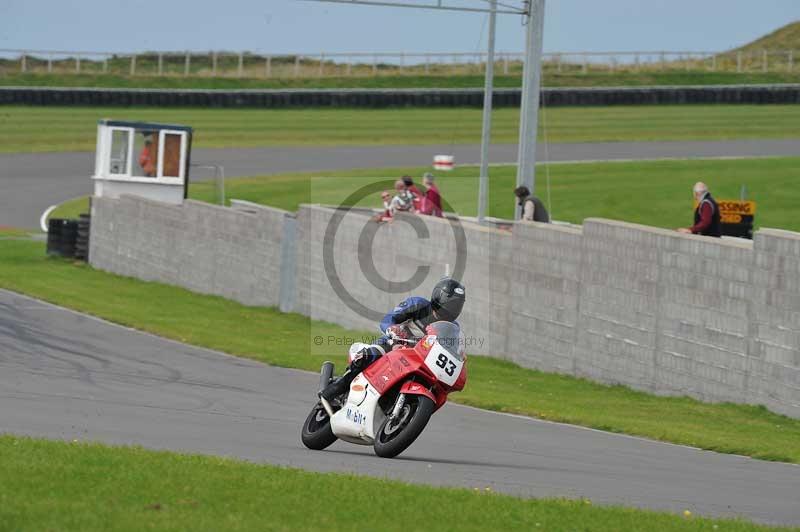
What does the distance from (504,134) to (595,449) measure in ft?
145

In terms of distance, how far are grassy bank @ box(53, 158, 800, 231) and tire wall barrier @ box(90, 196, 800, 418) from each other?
10.8 metres

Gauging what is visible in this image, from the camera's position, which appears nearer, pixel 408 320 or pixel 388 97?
pixel 408 320

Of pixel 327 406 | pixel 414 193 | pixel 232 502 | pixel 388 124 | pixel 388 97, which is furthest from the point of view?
pixel 388 97

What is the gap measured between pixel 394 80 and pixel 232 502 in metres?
61.3

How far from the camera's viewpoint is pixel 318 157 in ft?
172

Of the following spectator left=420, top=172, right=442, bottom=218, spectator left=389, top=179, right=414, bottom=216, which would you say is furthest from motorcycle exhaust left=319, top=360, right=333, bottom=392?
spectator left=420, top=172, right=442, bottom=218

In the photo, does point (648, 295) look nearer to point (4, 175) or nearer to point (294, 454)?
point (294, 454)

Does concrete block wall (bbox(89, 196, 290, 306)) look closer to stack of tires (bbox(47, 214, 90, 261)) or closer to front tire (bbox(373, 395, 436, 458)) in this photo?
stack of tires (bbox(47, 214, 90, 261))

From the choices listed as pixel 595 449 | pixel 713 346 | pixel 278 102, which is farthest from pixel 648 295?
pixel 278 102

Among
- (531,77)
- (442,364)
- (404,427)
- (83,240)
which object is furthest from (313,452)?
(83,240)

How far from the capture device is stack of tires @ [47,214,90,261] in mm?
34188

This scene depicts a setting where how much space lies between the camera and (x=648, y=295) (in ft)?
61.5

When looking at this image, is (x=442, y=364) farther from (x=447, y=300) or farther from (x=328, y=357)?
(x=328, y=357)

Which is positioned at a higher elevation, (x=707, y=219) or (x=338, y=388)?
(x=707, y=219)
